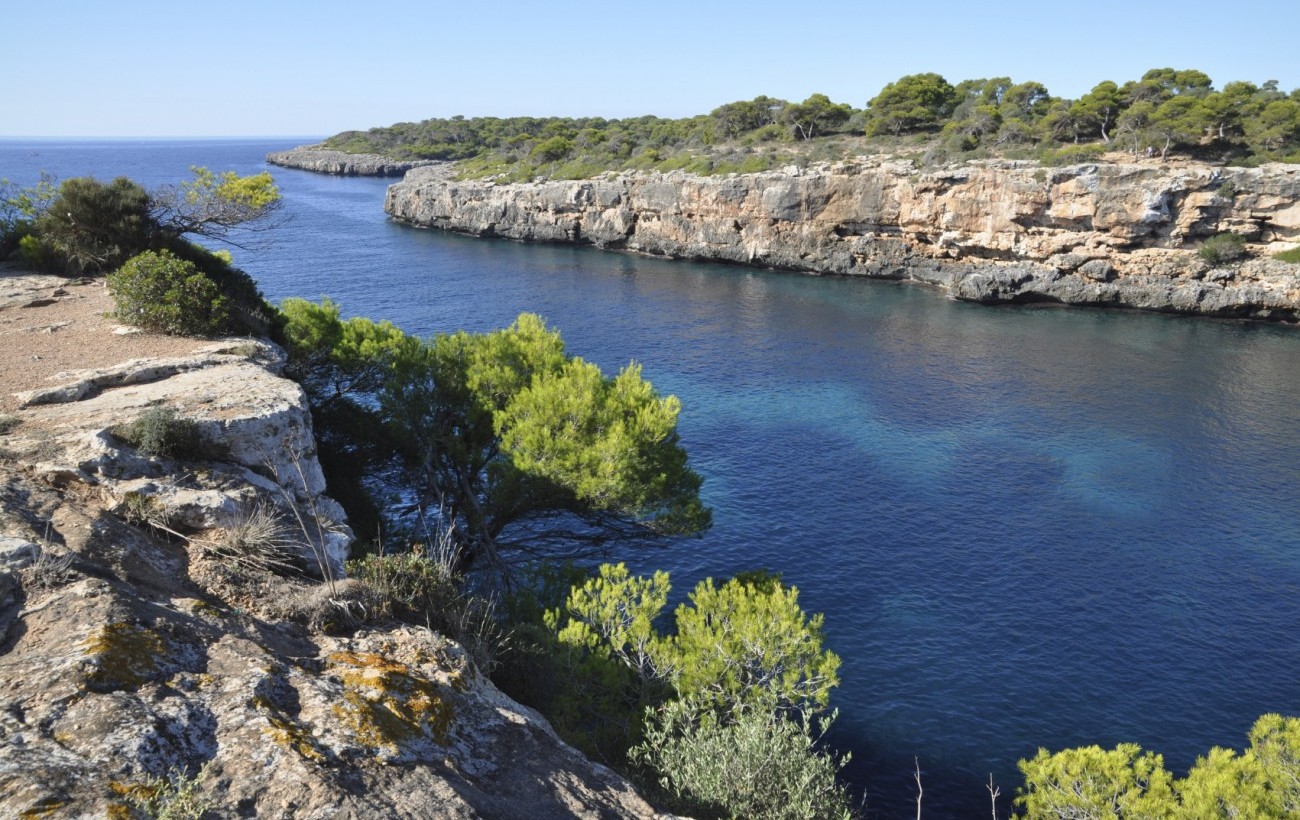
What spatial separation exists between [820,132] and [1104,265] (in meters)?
41.8

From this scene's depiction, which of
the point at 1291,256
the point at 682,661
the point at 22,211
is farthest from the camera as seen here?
the point at 1291,256

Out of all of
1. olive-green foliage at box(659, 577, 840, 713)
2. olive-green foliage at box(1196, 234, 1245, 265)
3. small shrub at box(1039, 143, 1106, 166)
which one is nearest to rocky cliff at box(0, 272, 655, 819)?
olive-green foliage at box(659, 577, 840, 713)

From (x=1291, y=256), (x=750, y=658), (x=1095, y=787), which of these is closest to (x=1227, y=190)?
(x=1291, y=256)

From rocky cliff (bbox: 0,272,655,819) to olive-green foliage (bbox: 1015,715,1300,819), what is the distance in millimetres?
9381

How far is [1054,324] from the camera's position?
220 ft

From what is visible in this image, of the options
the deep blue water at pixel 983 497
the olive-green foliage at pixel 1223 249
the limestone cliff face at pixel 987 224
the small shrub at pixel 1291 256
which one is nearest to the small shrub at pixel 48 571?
the deep blue water at pixel 983 497

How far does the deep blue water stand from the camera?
75.9 feet

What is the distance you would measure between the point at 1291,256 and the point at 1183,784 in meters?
67.6

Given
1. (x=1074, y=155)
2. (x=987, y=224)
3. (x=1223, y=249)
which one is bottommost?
(x=1223, y=249)

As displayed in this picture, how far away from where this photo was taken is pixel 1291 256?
210ft

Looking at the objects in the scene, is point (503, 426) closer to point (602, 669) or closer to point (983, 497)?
point (602, 669)

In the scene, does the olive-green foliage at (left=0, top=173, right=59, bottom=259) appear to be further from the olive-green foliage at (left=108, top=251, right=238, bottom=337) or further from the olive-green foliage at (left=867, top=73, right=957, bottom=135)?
the olive-green foliage at (left=867, top=73, right=957, bottom=135)

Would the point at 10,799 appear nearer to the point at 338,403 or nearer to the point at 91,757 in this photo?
the point at 91,757

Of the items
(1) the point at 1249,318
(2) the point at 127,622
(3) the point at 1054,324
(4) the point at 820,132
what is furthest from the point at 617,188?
(2) the point at 127,622
